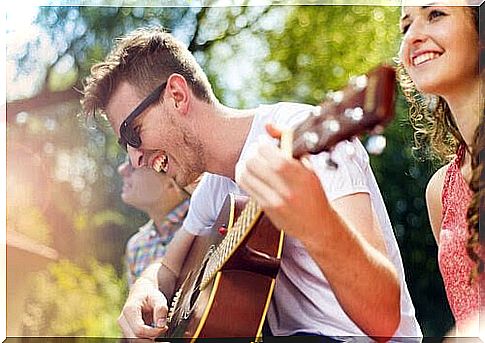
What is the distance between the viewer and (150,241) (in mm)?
3143

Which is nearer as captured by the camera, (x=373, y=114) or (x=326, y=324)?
(x=373, y=114)

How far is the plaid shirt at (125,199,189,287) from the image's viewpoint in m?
3.14

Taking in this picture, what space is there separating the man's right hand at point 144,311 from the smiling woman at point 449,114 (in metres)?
0.89

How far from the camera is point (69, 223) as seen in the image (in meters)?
3.13

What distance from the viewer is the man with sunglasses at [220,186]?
9.71 ft

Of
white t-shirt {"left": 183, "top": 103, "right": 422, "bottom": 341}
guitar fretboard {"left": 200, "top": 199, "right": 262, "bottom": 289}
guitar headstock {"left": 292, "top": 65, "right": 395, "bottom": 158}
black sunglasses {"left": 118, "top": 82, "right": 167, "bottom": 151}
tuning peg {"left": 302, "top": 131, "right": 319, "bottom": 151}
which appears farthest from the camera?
black sunglasses {"left": 118, "top": 82, "right": 167, "bottom": 151}

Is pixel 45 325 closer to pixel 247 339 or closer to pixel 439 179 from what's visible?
pixel 247 339

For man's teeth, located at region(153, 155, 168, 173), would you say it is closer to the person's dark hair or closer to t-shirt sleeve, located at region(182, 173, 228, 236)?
t-shirt sleeve, located at region(182, 173, 228, 236)

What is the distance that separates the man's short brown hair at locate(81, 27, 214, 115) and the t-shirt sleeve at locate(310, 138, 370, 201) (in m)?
0.46

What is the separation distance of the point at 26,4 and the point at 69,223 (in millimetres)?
696

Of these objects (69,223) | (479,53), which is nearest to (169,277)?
(69,223)

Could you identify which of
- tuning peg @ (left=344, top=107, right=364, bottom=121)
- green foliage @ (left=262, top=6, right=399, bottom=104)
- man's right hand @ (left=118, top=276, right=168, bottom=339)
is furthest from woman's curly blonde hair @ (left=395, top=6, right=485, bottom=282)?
man's right hand @ (left=118, top=276, right=168, bottom=339)

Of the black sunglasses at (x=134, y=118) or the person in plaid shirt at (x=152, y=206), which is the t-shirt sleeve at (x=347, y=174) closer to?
the person in plaid shirt at (x=152, y=206)

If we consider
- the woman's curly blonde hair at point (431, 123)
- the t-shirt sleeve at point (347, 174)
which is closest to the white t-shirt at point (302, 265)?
the t-shirt sleeve at point (347, 174)
